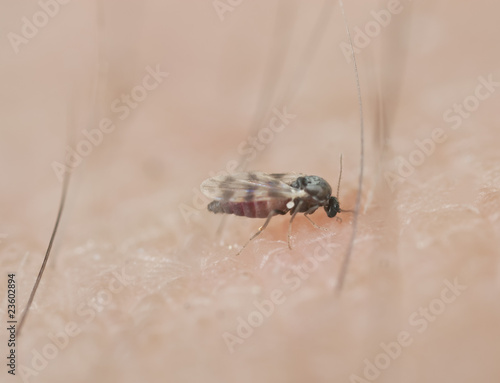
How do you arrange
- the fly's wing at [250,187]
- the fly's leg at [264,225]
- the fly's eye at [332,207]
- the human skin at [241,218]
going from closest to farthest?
the human skin at [241,218] < the fly's leg at [264,225] < the fly's eye at [332,207] < the fly's wing at [250,187]

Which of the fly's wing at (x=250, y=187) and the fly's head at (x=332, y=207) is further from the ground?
the fly's wing at (x=250, y=187)

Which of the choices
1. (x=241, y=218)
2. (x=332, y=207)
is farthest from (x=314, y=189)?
(x=241, y=218)

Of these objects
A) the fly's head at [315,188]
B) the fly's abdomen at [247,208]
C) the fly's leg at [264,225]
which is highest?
the fly's head at [315,188]

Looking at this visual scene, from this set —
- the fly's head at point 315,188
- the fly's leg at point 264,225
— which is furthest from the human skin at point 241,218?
the fly's head at point 315,188

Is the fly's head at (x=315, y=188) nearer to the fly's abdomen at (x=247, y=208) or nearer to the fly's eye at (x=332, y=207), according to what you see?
the fly's eye at (x=332, y=207)

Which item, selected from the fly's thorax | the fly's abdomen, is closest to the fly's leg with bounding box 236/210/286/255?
the fly's abdomen

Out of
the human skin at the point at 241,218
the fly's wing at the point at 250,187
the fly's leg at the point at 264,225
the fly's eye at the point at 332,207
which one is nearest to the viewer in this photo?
the human skin at the point at 241,218

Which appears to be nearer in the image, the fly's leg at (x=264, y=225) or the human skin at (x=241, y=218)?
the human skin at (x=241, y=218)

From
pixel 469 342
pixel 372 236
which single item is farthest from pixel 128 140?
pixel 469 342
